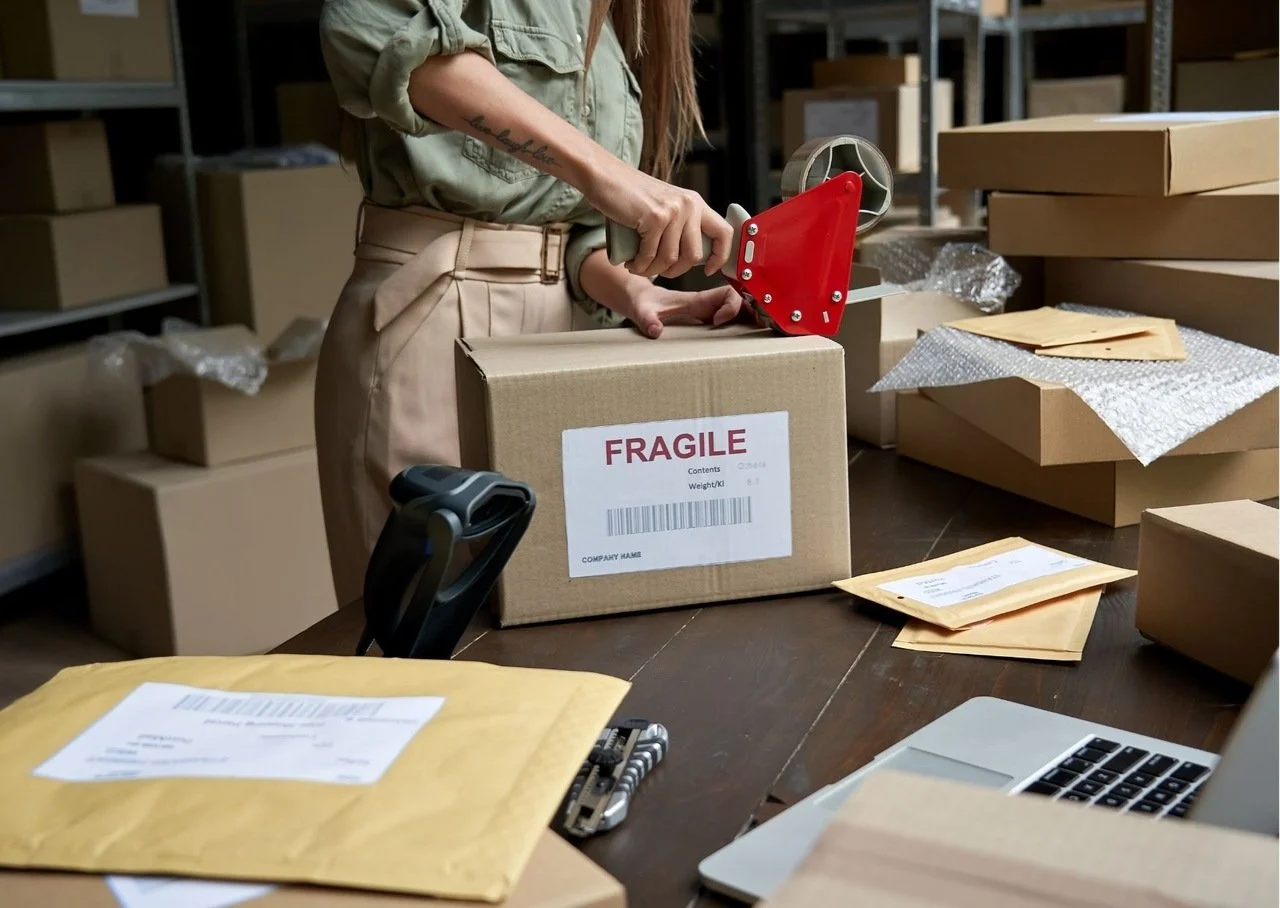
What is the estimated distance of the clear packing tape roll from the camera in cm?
248

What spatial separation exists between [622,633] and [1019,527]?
43 centimetres

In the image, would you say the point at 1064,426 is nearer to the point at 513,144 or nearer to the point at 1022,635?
the point at 1022,635

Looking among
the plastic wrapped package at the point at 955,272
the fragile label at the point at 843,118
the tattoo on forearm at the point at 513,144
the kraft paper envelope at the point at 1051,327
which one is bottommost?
the kraft paper envelope at the point at 1051,327

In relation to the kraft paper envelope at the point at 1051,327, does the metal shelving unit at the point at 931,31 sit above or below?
above

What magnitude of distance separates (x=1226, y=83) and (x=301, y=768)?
105 inches

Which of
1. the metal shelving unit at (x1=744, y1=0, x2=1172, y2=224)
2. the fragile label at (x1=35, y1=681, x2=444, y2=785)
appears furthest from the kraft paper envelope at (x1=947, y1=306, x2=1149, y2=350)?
the metal shelving unit at (x1=744, y1=0, x2=1172, y2=224)

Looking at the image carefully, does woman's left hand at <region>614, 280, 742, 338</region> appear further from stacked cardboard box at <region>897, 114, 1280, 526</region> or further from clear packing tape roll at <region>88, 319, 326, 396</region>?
clear packing tape roll at <region>88, 319, 326, 396</region>

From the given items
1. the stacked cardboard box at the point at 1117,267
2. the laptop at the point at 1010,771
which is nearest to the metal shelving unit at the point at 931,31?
the stacked cardboard box at the point at 1117,267

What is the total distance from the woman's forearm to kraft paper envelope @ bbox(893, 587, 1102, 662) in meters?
0.46

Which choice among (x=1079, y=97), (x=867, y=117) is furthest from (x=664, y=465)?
(x=1079, y=97)

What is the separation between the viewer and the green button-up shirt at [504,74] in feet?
3.56

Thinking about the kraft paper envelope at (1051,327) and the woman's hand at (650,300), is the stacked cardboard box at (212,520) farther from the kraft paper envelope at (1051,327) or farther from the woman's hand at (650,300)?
the kraft paper envelope at (1051,327)

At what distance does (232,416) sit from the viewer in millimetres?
2514

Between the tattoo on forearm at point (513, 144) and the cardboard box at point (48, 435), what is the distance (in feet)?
5.86
